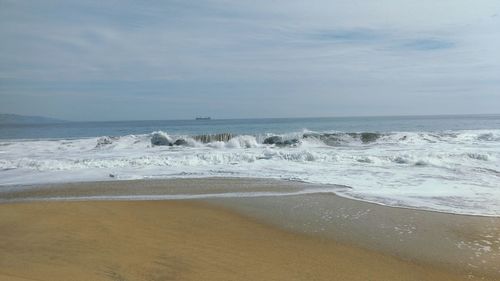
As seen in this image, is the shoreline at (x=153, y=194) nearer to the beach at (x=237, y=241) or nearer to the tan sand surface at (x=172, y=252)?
the beach at (x=237, y=241)

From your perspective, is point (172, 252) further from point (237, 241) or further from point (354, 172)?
point (354, 172)

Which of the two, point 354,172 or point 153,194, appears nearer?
point 153,194

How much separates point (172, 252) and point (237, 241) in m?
1.12

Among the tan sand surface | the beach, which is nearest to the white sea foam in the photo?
the beach

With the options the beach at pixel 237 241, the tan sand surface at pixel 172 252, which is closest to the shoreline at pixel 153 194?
the beach at pixel 237 241

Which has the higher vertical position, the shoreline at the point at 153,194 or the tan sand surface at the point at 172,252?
the tan sand surface at the point at 172,252

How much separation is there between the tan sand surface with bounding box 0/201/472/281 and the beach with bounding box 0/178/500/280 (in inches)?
0.5

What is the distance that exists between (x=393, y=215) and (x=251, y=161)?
9427 millimetres

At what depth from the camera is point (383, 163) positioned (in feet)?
51.5

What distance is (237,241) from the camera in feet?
20.5

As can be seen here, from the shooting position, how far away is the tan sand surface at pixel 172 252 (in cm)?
474

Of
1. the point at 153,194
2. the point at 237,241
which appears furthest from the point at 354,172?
the point at 237,241

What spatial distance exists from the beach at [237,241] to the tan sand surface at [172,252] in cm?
1

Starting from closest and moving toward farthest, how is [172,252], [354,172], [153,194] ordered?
1. [172,252]
2. [153,194]
3. [354,172]
